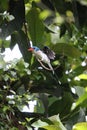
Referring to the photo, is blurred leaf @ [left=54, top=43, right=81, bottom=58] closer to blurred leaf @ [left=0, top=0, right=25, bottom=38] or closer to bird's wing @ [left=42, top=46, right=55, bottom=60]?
bird's wing @ [left=42, top=46, right=55, bottom=60]

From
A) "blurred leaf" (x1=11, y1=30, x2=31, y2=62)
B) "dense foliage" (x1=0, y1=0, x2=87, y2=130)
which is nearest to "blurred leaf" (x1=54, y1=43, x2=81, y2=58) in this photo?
"dense foliage" (x1=0, y1=0, x2=87, y2=130)

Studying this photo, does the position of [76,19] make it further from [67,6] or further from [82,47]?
[82,47]

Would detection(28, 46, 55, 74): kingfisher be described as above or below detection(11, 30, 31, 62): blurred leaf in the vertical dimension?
below

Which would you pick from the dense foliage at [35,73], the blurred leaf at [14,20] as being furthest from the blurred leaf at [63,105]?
the blurred leaf at [14,20]

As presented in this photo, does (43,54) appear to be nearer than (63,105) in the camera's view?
Yes

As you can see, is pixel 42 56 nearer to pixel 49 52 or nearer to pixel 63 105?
pixel 49 52

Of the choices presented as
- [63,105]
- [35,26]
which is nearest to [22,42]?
[35,26]

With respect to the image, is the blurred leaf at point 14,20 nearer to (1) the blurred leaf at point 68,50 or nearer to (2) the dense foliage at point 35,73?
(2) the dense foliage at point 35,73

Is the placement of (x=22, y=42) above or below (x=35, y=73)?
above

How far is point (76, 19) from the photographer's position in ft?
3.43

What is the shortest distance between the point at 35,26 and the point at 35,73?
176 millimetres

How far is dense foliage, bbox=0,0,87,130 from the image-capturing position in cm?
125

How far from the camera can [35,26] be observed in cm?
130

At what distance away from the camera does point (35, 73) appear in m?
1.33
